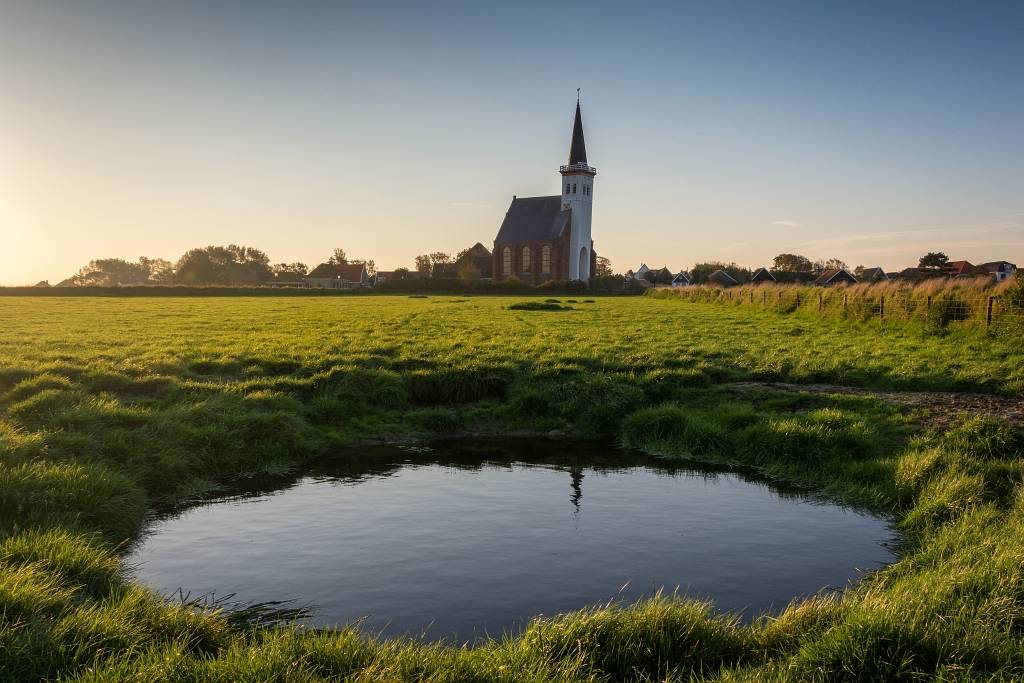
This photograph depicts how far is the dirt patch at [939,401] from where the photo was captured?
41.4ft

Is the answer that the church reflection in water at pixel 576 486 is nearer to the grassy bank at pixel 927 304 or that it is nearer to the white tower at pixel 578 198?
the grassy bank at pixel 927 304

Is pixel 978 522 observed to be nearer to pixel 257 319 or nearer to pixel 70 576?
pixel 70 576

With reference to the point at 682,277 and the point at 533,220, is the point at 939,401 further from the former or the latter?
the point at 682,277

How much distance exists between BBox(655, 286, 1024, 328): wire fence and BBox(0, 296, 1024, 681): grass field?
1016 mm

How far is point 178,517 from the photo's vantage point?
9406mm

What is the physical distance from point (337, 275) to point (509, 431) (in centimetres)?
12591

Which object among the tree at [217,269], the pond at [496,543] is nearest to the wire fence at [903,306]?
the pond at [496,543]

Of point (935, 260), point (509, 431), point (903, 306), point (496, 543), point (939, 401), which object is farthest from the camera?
point (935, 260)

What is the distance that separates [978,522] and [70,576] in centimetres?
941

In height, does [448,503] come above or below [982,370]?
below

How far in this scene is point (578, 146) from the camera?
117312 millimetres

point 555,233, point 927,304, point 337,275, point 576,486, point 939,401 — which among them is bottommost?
point 576,486

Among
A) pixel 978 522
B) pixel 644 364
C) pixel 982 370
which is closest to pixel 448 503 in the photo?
pixel 978 522

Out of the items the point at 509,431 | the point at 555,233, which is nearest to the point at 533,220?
the point at 555,233
